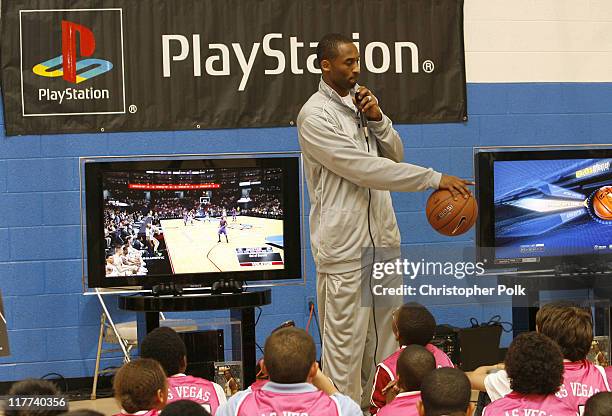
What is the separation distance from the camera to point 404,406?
3.15 m

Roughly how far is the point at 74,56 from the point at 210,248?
2012 millimetres

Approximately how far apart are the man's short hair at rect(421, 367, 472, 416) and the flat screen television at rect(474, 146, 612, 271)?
359 centimetres

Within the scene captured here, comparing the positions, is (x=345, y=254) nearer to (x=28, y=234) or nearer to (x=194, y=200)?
(x=194, y=200)

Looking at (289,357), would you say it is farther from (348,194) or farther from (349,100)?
(349,100)

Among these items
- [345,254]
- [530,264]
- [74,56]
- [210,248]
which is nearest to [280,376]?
[345,254]

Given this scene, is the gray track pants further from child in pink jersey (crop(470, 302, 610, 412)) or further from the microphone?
child in pink jersey (crop(470, 302, 610, 412))

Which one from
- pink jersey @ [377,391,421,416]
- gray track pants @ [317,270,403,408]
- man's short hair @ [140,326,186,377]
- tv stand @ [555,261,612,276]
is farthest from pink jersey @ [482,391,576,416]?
tv stand @ [555,261,612,276]

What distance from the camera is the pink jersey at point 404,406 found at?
3.12 meters

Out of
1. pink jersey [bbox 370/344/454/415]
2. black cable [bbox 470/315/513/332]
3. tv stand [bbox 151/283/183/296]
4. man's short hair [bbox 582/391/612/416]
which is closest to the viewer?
man's short hair [bbox 582/391/612/416]

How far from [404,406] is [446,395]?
49 cm

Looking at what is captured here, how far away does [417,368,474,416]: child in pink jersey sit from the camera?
268 centimetres

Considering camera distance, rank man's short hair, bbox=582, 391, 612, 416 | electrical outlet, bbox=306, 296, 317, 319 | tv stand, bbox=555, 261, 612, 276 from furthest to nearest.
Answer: electrical outlet, bbox=306, 296, 317, 319, tv stand, bbox=555, 261, 612, 276, man's short hair, bbox=582, 391, 612, 416

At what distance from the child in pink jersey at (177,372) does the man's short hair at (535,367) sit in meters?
1.14

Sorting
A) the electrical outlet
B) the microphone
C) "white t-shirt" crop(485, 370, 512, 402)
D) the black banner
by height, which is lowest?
the electrical outlet
